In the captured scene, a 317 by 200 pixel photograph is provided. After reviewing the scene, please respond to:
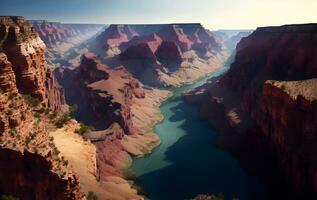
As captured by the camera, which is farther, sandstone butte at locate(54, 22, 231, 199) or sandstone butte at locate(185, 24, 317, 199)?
sandstone butte at locate(54, 22, 231, 199)

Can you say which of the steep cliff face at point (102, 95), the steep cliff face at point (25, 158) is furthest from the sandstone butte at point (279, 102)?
the steep cliff face at point (25, 158)

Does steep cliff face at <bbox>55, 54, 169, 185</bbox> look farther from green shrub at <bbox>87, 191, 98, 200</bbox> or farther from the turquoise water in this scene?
green shrub at <bbox>87, 191, 98, 200</bbox>

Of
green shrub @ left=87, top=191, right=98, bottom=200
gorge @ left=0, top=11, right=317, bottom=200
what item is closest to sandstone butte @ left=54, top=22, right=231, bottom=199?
gorge @ left=0, top=11, right=317, bottom=200

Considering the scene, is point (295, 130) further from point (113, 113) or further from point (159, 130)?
point (159, 130)

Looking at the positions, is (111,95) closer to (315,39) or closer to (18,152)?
(315,39)

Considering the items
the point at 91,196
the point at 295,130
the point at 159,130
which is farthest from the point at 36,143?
the point at 159,130

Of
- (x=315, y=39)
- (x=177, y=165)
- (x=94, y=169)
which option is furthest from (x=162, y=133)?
(x=94, y=169)
